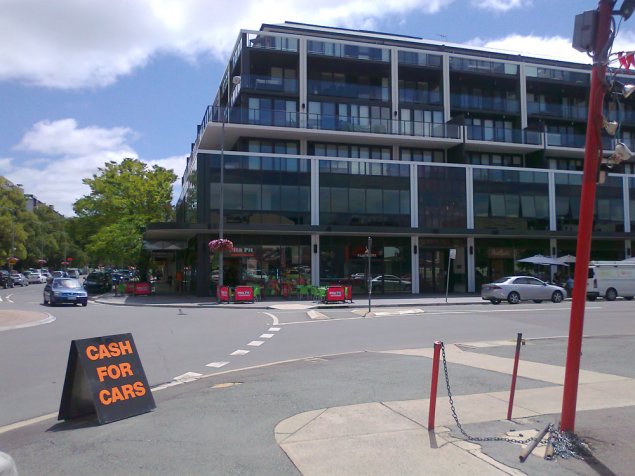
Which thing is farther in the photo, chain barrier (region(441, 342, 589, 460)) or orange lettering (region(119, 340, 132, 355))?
orange lettering (region(119, 340, 132, 355))

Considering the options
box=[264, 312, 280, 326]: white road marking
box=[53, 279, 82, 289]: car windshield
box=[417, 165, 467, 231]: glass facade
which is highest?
box=[417, 165, 467, 231]: glass facade

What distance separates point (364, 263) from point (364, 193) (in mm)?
4447

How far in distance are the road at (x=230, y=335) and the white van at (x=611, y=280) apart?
6.73 m

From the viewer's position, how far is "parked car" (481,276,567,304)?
100 feet

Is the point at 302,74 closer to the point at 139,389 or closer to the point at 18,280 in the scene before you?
the point at 139,389

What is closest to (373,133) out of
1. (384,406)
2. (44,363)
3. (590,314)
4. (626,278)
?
(626,278)

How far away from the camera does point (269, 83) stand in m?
39.3

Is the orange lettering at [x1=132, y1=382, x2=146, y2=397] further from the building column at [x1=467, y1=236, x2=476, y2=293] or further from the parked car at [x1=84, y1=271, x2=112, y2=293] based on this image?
the parked car at [x1=84, y1=271, x2=112, y2=293]

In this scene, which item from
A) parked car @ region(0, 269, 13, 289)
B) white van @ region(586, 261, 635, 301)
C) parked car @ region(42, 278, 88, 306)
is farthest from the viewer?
parked car @ region(0, 269, 13, 289)

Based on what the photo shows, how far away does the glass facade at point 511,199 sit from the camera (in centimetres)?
3956

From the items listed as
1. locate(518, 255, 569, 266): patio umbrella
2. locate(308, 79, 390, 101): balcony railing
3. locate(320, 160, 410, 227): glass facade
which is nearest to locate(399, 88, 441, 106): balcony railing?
locate(308, 79, 390, 101): balcony railing

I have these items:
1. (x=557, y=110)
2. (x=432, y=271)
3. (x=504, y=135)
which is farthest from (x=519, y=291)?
(x=557, y=110)

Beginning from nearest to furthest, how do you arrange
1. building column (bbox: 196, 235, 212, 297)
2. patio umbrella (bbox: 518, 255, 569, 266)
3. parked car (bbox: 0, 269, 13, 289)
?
building column (bbox: 196, 235, 212, 297) < patio umbrella (bbox: 518, 255, 569, 266) < parked car (bbox: 0, 269, 13, 289)

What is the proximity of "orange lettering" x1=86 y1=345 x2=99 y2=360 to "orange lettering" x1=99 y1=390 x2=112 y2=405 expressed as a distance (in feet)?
1.38
